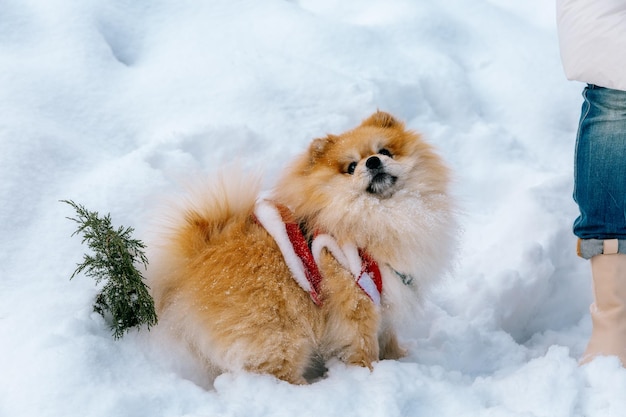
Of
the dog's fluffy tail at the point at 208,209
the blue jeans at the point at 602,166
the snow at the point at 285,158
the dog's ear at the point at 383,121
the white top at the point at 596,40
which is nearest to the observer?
the snow at the point at 285,158

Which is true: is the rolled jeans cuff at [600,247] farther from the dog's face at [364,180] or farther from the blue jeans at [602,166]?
the dog's face at [364,180]

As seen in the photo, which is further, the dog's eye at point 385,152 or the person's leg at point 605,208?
the dog's eye at point 385,152

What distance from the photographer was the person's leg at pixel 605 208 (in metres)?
2.13

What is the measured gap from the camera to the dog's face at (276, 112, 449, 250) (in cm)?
228

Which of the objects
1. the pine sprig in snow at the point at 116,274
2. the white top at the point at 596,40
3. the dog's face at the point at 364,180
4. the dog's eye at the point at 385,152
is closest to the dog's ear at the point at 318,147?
the dog's face at the point at 364,180

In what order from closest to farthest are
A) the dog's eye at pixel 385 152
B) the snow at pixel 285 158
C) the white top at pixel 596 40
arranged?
the snow at pixel 285 158
the white top at pixel 596 40
the dog's eye at pixel 385 152

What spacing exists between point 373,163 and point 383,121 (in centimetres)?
32

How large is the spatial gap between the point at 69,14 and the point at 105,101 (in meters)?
0.77

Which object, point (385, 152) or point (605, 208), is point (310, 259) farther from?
point (605, 208)

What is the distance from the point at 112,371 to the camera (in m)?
1.92

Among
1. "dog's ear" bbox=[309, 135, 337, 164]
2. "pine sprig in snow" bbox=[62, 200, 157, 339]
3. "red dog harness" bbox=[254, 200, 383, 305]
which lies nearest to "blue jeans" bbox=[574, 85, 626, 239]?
"red dog harness" bbox=[254, 200, 383, 305]

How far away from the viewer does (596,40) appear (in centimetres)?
205

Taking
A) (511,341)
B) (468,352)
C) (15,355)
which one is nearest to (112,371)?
(15,355)

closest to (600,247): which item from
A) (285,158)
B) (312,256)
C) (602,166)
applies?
(602,166)
